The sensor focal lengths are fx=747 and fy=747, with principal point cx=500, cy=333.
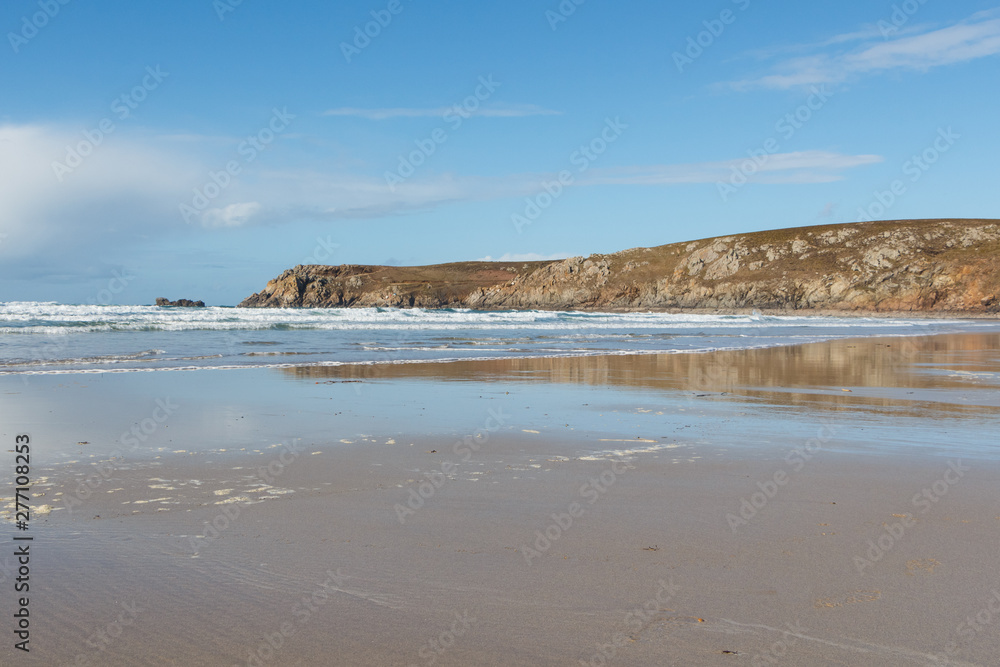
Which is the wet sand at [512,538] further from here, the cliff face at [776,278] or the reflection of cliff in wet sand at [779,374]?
the cliff face at [776,278]

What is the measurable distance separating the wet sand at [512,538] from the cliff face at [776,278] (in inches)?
2863

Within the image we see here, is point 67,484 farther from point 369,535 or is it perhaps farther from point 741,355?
point 741,355

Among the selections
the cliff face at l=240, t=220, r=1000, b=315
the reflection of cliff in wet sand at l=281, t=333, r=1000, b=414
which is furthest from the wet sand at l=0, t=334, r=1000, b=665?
the cliff face at l=240, t=220, r=1000, b=315

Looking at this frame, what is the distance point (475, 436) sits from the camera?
7523mm

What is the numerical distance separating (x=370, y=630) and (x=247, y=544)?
1.30 m

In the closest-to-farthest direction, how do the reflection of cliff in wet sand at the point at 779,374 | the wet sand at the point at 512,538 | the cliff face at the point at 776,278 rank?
the wet sand at the point at 512,538 → the reflection of cliff in wet sand at the point at 779,374 → the cliff face at the point at 776,278

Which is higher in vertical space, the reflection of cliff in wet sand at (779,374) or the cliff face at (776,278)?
the cliff face at (776,278)

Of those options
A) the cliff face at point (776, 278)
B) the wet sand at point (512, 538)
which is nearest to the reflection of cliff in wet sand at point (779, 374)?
the wet sand at point (512, 538)

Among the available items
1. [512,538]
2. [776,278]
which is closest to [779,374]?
[512,538]

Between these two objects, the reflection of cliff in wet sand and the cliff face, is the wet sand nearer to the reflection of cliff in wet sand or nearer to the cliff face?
the reflection of cliff in wet sand

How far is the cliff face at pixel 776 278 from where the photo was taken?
75.8m

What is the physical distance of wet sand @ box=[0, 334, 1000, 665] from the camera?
2.98m

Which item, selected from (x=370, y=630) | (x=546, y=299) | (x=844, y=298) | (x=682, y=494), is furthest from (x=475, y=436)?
(x=546, y=299)

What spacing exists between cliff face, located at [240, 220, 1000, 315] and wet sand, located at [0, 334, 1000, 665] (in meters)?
72.7
